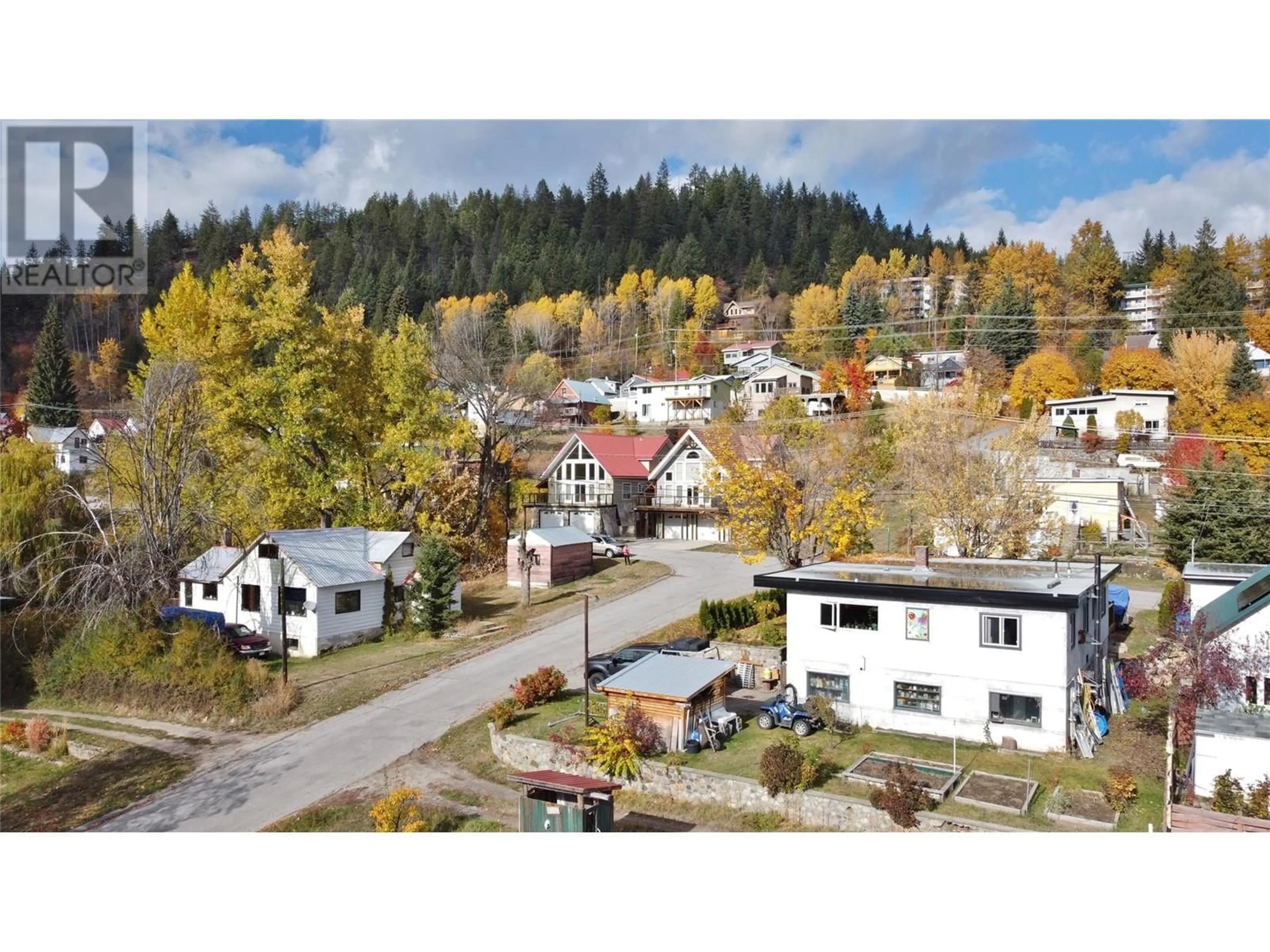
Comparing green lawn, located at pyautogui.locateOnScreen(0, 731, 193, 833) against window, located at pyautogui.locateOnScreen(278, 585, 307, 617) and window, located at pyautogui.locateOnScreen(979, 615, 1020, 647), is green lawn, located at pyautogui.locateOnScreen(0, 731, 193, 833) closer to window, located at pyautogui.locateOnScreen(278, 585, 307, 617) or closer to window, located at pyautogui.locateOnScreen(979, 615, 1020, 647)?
window, located at pyautogui.locateOnScreen(278, 585, 307, 617)

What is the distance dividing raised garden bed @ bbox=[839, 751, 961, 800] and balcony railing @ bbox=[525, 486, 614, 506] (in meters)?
35.0

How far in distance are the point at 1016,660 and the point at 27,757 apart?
2689 centimetres

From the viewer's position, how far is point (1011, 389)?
214ft

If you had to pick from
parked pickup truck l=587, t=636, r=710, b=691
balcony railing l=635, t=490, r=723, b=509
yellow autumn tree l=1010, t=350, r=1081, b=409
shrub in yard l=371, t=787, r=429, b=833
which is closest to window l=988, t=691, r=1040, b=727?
parked pickup truck l=587, t=636, r=710, b=691

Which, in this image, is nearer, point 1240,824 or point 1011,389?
point 1240,824

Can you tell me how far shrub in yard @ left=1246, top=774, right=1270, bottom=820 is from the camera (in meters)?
15.0

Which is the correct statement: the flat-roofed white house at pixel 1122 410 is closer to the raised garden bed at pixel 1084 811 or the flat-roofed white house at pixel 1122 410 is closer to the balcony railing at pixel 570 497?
the balcony railing at pixel 570 497

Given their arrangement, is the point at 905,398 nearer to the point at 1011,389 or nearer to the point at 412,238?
the point at 1011,389

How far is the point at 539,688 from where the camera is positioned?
2359 centimetres

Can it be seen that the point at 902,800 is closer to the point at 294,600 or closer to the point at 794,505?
the point at 794,505

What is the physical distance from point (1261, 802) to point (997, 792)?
454 cm

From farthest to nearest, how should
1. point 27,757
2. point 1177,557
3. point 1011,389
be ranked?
point 1011,389
point 1177,557
point 27,757

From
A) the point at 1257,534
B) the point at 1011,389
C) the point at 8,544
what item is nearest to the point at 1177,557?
the point at 1257,534

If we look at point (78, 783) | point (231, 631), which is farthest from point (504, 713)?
point (231, 631)
